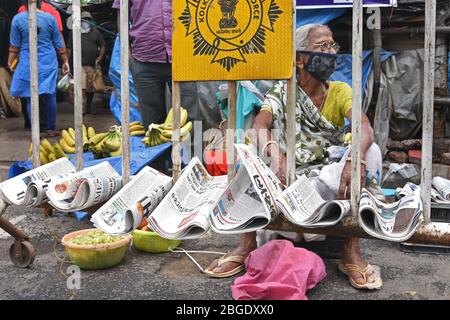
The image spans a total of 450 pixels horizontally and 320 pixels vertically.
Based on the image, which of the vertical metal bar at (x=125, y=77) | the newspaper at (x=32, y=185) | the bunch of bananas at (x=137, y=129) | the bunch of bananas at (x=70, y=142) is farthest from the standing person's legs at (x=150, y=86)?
the vertical metal bar at (x=125, y=77)

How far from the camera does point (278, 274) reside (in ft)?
8.63

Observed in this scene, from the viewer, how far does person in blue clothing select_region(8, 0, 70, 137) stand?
558cm

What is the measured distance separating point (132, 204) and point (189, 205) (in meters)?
0.21

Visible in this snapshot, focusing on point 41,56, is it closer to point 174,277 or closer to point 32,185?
point 174,277

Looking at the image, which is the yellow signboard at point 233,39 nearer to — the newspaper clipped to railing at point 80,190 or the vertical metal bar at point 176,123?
the vertical metal bar at point 176,123

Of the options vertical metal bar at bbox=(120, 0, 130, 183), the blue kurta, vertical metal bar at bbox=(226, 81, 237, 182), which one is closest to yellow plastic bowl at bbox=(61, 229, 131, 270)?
vertical metal bar at bbox=(120, 0, 130, 183)

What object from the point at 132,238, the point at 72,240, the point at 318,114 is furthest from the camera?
the point at 132,238

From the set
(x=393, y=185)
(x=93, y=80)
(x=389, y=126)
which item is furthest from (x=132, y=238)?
(x=93, y=80)

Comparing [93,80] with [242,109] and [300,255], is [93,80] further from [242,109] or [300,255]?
[300,255]

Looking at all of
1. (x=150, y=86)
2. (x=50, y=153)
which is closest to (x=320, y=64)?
(x=150, y=86)

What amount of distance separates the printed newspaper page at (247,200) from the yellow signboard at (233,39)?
11.2 inches

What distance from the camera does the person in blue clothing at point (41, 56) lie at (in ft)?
18.3

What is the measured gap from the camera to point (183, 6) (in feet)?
6.26
